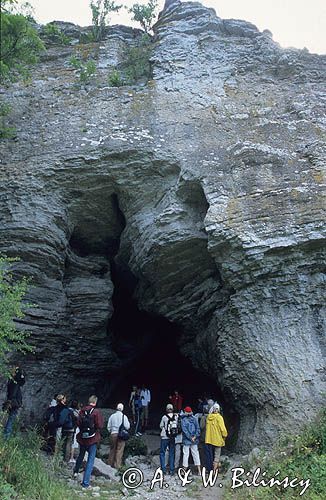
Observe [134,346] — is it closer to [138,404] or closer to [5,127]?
[138,404]

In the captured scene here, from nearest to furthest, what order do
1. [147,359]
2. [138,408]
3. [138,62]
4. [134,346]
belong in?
[138,408]
[138,62]
[134,346]
[147,359]

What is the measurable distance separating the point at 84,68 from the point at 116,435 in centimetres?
1241

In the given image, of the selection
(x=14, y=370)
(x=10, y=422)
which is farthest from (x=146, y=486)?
(x=14, y=370)

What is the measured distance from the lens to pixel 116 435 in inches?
381

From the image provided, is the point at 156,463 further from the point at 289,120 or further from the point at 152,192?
the point at 289,120

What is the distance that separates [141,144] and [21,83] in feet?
17.5

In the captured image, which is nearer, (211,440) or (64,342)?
(211,440)

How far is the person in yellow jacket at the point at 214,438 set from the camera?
9.39 metres

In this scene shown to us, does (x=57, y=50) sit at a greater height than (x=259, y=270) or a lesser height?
greater

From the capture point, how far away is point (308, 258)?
450 inches

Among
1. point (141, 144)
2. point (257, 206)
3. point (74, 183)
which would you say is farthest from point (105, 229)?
point (257, 206)

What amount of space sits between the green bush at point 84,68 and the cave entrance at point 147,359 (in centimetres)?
642

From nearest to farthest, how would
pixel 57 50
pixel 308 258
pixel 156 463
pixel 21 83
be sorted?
pixel 156 463
pixel 308 258
pixel 21 83
pixel 57 50

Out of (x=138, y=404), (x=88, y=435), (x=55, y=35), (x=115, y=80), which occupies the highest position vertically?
(x=55, y=35)
